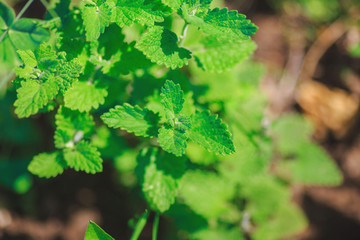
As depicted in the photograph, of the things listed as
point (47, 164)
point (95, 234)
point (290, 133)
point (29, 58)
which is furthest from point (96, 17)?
point (290, 133)

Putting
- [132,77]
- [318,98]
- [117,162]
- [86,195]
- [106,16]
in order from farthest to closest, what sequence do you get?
[318,98], [86,195], [117,162], [132,77], [106,16]

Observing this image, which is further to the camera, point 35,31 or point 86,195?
point 86,195

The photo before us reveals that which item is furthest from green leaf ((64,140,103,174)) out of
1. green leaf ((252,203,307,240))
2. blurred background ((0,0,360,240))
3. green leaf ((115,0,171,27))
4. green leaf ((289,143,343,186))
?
green leaf ((289,143,343,186))

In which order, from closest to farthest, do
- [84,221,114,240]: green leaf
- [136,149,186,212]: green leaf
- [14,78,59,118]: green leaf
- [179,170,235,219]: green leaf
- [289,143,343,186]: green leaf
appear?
[14,78,59,118]: green leaf < [84,221,114,240]: green leaf < [136,149,186,212]: green leaf < [179,170,235,219]: green leaf < [289,143,343,186]: green leaf

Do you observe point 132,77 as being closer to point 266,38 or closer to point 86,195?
point 86,195

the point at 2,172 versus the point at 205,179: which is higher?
the point at 205,179

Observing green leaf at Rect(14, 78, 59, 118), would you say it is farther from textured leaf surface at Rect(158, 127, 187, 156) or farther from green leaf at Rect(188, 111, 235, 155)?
green leaf at Rect(188, 111, 235, 155)

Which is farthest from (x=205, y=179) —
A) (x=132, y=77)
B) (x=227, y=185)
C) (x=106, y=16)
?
(x=106, y=16)
